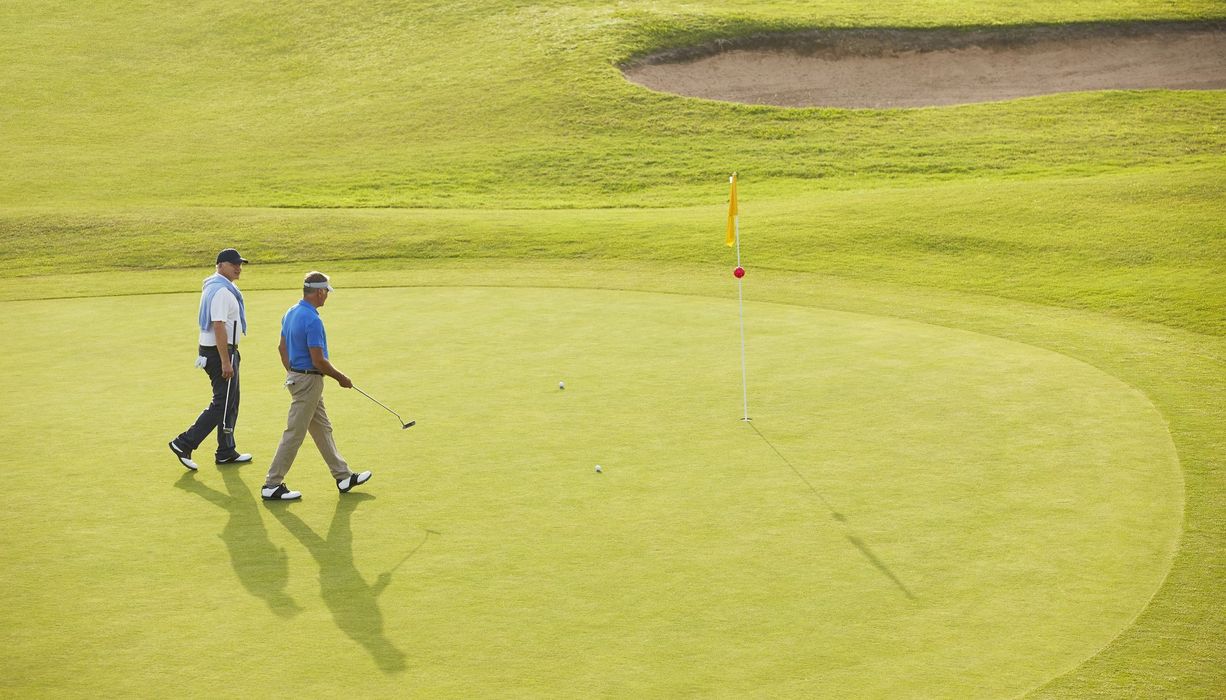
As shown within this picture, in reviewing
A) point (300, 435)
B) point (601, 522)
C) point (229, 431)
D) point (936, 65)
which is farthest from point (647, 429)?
point (936, 65)

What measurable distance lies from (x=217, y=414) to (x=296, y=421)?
4.64 ft

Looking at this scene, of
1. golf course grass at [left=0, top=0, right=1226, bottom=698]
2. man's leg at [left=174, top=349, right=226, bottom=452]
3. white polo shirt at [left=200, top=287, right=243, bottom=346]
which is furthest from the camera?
white polo shirt at [left=200, top=287, right=243, bottom=346]

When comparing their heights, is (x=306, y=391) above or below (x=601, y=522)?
above

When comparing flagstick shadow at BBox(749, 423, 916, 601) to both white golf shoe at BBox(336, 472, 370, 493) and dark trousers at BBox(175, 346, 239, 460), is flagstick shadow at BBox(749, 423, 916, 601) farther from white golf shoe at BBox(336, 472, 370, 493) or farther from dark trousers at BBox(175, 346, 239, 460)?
dark trousers at BBox(175, 346, 239, 460)

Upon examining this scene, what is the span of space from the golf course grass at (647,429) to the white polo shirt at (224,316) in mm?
1235

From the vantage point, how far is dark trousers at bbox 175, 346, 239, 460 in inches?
451

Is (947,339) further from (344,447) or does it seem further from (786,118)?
(786,118)

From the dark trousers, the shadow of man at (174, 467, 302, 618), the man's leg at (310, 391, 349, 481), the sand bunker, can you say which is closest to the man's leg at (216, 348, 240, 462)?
the dark trousers

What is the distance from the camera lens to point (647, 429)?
39.0 feet

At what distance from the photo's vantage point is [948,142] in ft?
103

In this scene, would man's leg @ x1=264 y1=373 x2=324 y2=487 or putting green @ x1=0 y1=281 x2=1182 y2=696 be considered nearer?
putting green @ x1=0 y1=281 x2=1182 y2=696

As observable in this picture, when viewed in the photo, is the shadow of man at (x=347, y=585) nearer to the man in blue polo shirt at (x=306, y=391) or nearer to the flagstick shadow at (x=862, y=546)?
the man in blue polo shirt at (x=306, y=391)

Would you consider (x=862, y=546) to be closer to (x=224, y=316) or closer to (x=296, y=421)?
(x=296, y=421)

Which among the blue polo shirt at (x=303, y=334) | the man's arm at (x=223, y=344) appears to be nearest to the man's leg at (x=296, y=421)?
the blue polo shirt at (x=303, y=334)
